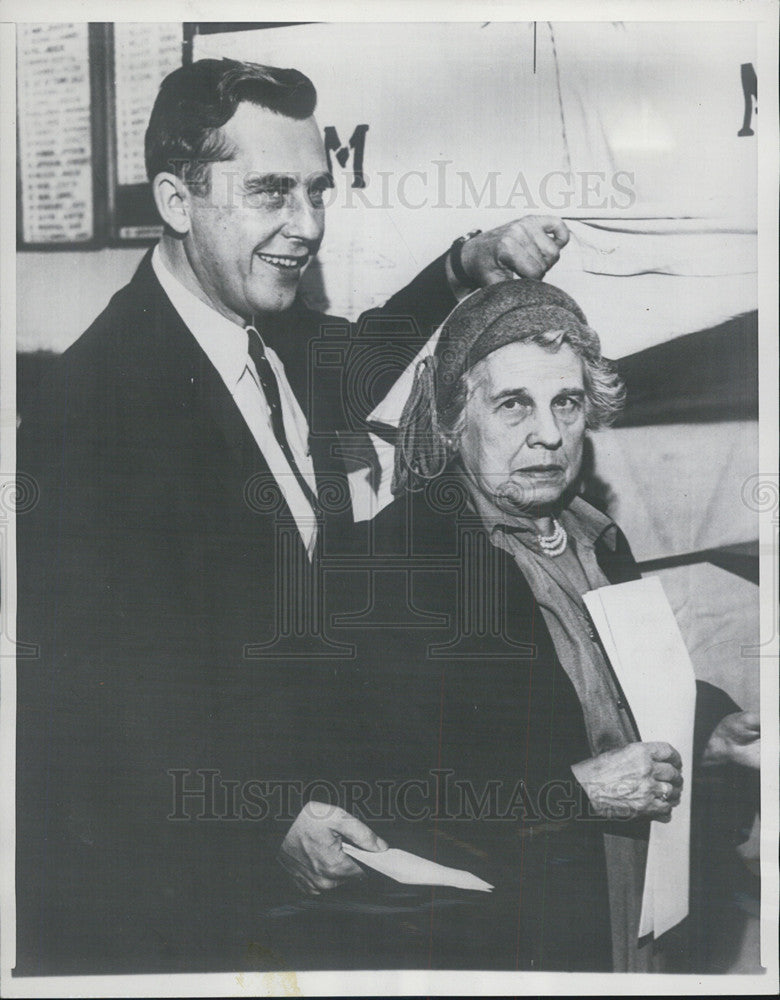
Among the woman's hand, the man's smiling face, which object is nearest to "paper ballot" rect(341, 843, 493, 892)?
the woman's hand

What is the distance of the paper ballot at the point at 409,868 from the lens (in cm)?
216

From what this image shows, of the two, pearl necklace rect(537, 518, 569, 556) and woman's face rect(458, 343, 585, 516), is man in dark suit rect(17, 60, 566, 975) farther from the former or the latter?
pearl necklace rect(537, 518, 569, 556)

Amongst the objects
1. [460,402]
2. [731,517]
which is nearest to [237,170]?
[460,402]

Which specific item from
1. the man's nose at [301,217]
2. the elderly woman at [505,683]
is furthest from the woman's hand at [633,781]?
the man's nose at [301,217]

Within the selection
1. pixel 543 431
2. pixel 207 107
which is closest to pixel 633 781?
pixel 543 431

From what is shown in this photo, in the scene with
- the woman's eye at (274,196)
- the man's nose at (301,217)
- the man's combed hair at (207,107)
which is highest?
the man's combed hair at (207,107)

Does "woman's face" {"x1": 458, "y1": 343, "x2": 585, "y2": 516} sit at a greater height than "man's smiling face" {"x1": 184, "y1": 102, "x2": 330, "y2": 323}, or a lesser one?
lesser

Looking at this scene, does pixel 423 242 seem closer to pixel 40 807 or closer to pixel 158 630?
pixel 158 630

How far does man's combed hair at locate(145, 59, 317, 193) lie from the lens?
216cm

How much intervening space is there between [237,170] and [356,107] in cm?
31

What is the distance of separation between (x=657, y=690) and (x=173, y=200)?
1.57m

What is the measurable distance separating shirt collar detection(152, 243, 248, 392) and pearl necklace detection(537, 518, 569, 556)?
79cm

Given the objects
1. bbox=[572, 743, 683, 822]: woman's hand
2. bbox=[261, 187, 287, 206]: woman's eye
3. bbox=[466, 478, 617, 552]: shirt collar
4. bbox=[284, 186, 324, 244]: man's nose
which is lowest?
bbox=[572, 743, 683, 822]: woman's hand

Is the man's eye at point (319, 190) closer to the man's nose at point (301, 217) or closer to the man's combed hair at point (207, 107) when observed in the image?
the man's nose at point (301, 217)
